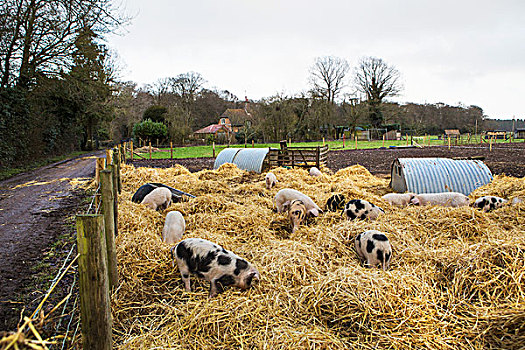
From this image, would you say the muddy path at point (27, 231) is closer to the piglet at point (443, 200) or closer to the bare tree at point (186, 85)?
the piglet at point (443, 200)

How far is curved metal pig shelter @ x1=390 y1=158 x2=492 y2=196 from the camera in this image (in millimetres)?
7930

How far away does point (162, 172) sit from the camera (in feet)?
37.4

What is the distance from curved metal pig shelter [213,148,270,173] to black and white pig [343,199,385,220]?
262 inches

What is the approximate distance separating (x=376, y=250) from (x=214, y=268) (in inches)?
70.2

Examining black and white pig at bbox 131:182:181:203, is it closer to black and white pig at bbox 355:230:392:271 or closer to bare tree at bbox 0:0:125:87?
black and white pig at bbox 355:230:392:271

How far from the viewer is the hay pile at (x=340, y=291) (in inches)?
109

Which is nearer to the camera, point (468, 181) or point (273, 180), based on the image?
point (468, 181)

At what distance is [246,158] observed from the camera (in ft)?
41.3

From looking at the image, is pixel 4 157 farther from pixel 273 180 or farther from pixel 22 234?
pixel 273 180

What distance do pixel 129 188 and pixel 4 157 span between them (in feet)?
34.9

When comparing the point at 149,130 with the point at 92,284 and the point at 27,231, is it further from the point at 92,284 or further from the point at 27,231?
the point at 92,284

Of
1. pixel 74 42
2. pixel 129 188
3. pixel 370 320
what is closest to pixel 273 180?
pixel 129 188

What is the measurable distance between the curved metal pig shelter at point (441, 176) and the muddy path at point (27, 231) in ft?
23.9

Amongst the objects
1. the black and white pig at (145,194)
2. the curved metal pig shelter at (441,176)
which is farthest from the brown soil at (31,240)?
the curved metal pig shelter at (441,176)
